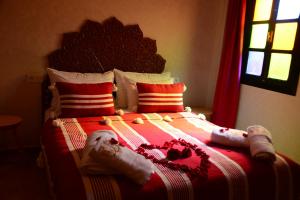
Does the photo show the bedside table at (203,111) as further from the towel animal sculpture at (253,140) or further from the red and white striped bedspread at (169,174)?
the towel animal sculpture at (253,140)

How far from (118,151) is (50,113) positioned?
130cm

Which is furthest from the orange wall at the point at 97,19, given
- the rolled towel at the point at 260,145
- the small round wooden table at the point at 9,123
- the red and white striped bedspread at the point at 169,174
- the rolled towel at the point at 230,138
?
the rolled towel at the point at 260,145

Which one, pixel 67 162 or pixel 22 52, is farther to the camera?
pixel 22 52

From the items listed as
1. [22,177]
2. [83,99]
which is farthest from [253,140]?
[22,177]

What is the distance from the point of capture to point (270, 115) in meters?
2.92

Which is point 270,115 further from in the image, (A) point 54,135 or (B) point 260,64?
(A) point 54,135

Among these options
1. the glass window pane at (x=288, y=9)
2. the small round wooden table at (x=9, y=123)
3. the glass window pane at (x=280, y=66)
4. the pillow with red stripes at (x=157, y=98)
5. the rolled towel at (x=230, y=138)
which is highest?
the glass window pane at (x=288, y=9)

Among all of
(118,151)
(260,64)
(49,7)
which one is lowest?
(118,151)

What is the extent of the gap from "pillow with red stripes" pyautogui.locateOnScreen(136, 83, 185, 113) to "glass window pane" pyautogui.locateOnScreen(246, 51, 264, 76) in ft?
3.07

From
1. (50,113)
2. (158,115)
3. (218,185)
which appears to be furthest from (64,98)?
(218,185)

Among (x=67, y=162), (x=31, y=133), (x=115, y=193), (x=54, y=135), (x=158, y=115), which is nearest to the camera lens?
(x=115, y=193)

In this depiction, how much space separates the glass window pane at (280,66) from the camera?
9.20 feet

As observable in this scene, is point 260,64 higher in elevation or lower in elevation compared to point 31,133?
higher

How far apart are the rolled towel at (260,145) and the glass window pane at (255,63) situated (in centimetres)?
125
